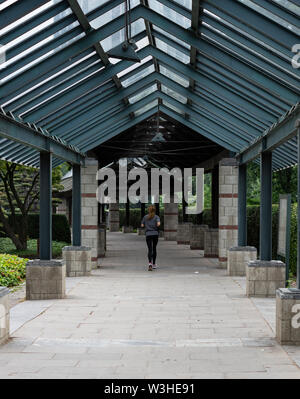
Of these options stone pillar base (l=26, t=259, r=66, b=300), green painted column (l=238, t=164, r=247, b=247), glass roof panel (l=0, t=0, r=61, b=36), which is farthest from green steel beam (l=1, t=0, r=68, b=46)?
green painted column (l=238, t=164, r=247, b=247)

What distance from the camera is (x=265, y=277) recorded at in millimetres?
10609

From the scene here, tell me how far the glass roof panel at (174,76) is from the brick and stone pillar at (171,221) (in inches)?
679

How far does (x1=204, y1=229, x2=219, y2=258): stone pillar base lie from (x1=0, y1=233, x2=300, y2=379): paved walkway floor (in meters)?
6.80

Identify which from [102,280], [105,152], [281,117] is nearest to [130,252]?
[105,152]

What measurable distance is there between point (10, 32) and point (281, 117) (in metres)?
3.75

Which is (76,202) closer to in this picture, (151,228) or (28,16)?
(151,228)

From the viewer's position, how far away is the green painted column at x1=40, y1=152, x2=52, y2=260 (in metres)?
10.6

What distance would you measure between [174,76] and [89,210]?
5557 mm

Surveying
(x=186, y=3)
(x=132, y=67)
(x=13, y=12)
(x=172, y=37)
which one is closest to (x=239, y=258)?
(x=132, y=67)

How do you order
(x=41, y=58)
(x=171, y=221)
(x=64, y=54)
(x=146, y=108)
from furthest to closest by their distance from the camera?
1. (x=171, y=221)
2. (x=146, y=108)
3. (x=64, y=54)
4. (x=41, y=58)

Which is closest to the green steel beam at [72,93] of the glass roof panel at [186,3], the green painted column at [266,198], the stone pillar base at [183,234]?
the glass roof panel at [186,3]

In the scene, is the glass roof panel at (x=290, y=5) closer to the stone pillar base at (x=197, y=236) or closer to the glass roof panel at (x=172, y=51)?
the glass roof panel at (x=172, y=51)

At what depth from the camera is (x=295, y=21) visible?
5.82 m

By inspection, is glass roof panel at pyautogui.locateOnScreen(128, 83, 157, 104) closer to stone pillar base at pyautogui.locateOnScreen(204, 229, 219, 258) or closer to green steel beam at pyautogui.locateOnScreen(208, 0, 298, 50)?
stone pillar base at pyautogui.locateOnScreen(204, 229, 219, 258)
